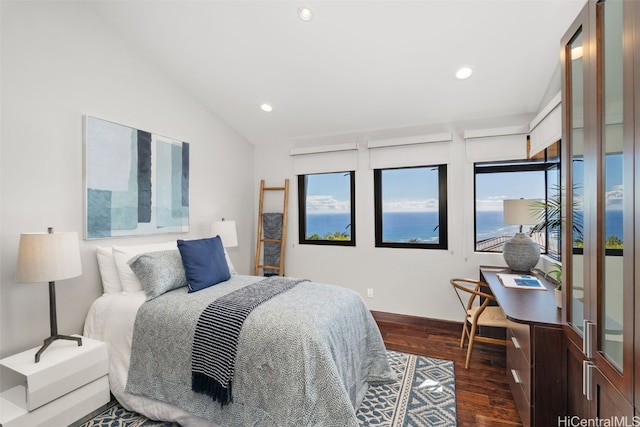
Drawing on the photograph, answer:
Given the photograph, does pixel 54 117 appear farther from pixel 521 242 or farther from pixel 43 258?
pixel 521 242

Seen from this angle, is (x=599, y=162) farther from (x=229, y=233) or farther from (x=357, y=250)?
(x=229, y=233)

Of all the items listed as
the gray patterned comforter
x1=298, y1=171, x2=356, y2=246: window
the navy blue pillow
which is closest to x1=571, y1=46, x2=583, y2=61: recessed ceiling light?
the gray patterned comforter

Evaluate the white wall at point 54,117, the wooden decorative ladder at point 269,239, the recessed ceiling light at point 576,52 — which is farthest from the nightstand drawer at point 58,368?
the recessed ceiling light at point 576,52

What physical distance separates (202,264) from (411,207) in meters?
2.43

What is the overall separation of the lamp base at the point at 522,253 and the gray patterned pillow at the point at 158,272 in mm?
2897

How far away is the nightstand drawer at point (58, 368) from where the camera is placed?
5.38 feet

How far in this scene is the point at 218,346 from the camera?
1713mm

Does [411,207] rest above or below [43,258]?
above

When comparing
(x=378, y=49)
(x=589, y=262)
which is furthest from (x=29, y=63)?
(x=589, y=262)

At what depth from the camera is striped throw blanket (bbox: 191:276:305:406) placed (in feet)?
5.46

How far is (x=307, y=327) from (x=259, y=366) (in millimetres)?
333

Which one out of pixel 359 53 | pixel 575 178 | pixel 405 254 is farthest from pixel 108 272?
pixel 575 178

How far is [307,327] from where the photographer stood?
164 centimetres

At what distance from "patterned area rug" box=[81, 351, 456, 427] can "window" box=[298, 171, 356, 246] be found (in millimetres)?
1754
